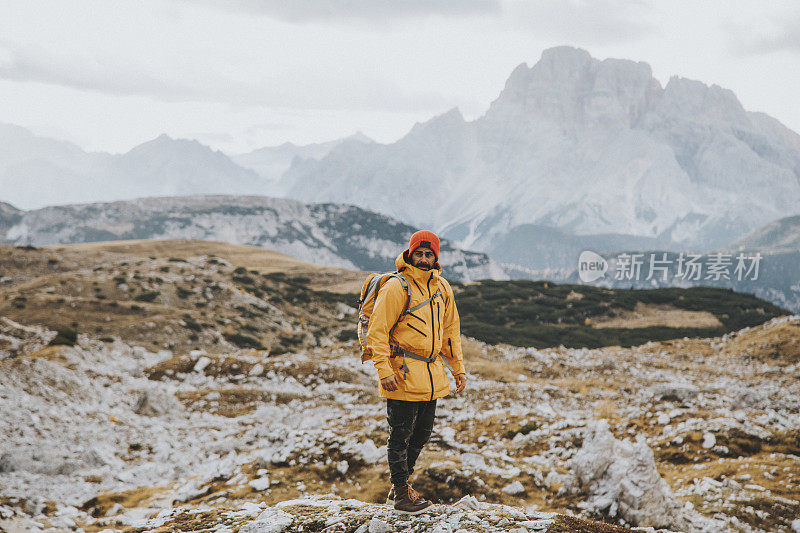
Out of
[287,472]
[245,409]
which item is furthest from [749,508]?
[245,409]

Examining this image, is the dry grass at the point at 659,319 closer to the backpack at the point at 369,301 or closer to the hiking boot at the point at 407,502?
the hiking boot at the point at 407,502

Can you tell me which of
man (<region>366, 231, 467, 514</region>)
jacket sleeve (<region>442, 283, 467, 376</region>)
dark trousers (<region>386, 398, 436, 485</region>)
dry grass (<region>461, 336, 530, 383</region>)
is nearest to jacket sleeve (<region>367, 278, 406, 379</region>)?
man (<region>366, 231, 467, 514</region>)

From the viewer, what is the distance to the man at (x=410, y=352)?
5508 mm

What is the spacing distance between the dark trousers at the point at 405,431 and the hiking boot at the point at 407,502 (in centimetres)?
10

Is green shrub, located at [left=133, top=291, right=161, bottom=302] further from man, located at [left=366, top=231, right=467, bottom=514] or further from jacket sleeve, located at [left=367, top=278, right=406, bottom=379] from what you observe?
jacket sleeve, located at [left=367, top=278, right=406, bottom=379]

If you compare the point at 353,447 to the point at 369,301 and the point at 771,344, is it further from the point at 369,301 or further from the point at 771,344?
the point at 771,344

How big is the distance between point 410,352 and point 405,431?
1057 mm

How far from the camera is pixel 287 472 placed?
976 centimetres

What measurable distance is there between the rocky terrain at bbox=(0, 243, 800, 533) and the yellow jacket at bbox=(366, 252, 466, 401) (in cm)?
161

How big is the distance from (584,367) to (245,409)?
21.6 metres

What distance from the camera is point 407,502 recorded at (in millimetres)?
5820

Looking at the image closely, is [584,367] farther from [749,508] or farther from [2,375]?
[2,375]

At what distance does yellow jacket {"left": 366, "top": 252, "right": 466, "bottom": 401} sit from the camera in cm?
549

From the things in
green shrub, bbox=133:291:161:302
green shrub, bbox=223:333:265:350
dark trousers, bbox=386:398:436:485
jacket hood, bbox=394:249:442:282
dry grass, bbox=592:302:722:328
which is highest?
jacket hood, bbox=394:249:442:282
